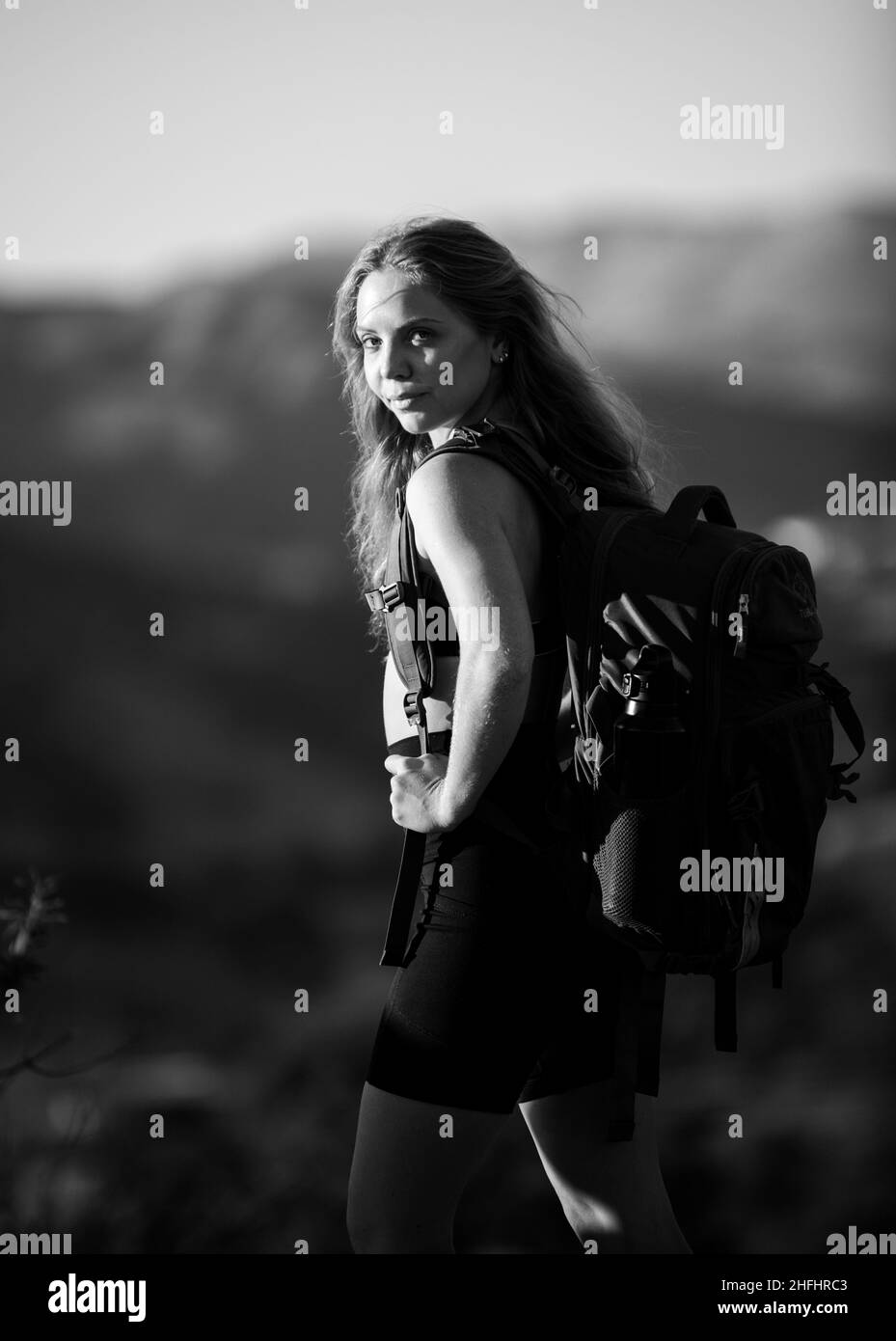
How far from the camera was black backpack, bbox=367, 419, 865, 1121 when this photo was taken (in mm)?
1302

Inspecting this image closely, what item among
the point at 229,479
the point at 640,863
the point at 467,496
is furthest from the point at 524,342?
the point at 229,479

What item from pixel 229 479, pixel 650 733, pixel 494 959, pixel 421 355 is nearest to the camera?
pixel 650 733

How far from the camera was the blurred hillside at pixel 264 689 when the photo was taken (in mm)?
2223

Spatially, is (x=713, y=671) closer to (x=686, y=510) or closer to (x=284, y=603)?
(x=686, y=510)

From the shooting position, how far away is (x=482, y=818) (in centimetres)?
139

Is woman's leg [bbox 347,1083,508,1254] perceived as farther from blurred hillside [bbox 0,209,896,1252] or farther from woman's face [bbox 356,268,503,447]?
blurred hillside [bbox 0,209,896,1252]

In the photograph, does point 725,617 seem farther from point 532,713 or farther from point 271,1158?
point 271,1158

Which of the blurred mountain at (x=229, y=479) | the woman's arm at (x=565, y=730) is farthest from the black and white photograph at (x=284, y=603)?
the woman's arm at (x=565, y=730)

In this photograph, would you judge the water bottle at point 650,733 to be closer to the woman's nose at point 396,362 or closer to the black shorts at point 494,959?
the black shorts at point 494,959

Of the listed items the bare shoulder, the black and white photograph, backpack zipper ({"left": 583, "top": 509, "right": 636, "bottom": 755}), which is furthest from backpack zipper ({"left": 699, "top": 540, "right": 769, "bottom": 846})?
the black and white photograph

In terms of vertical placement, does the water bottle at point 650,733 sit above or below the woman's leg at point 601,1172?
above

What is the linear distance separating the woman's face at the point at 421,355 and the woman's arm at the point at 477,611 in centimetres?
15

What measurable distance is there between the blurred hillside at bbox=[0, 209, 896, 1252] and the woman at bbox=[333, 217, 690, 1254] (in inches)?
28.1

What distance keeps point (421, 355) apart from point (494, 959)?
2.11ft
